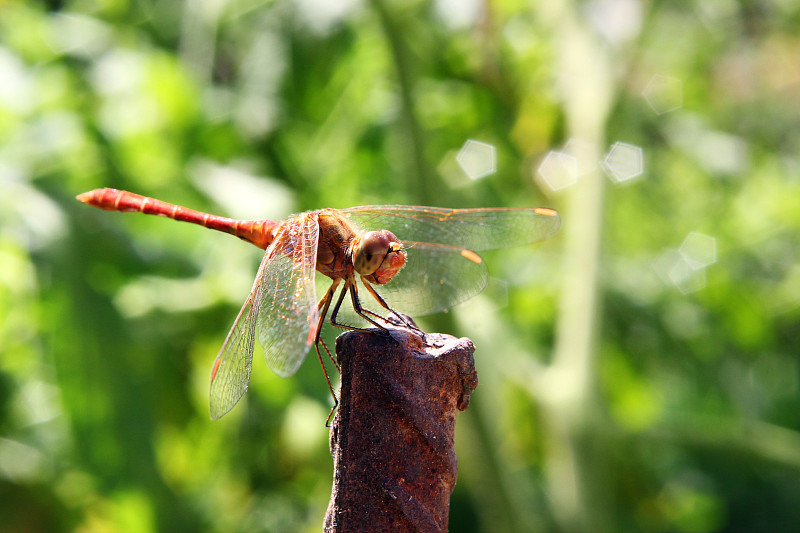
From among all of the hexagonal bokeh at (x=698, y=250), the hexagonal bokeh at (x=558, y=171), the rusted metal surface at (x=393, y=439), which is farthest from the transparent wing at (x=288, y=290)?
the hexagonal bokeh at (x=698, y=250)

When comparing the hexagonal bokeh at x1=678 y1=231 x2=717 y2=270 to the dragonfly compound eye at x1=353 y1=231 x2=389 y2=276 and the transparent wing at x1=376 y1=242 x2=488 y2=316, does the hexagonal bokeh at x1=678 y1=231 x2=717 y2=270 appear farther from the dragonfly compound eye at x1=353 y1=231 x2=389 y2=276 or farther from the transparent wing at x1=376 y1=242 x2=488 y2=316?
the dragonfly compound eye at x1=353 y1=231 x2=389 y2=276

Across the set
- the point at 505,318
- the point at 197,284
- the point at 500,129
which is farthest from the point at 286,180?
the point at 500,129

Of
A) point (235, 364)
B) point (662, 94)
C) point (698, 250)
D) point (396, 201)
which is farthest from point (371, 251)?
point (662, 94)

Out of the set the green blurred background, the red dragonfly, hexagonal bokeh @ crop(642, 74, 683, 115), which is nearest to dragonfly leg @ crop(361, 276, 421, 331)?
the red dragonfly

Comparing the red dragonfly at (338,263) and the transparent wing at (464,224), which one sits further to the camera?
the transparent wing at (464,224)

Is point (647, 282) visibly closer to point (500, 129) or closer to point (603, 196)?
point (603, 196)

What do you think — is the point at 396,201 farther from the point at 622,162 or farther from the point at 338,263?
the point at 338,263

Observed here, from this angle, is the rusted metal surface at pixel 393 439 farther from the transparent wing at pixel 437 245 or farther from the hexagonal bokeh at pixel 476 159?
the hexagonal bokeh at pixel 476 159
